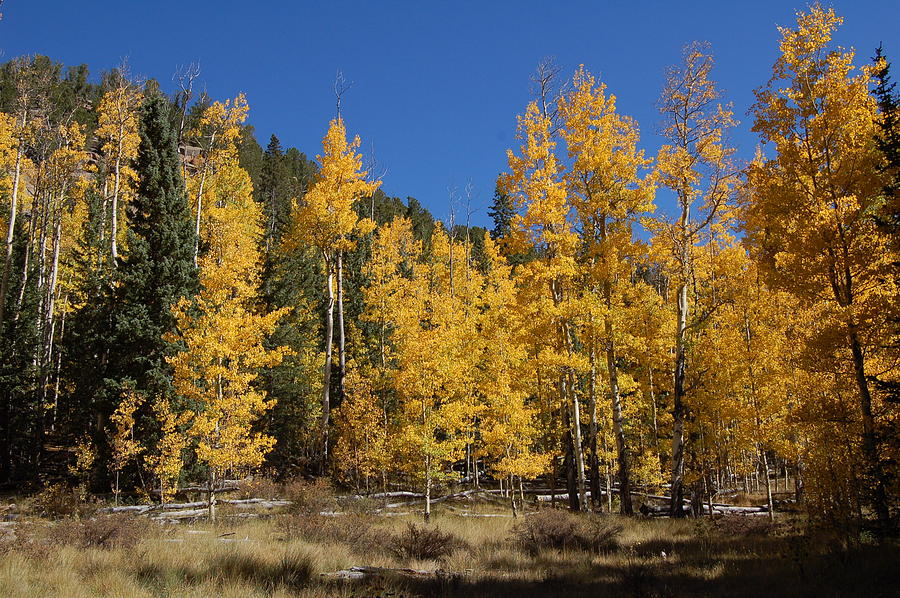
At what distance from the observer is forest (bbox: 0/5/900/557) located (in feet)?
32.5

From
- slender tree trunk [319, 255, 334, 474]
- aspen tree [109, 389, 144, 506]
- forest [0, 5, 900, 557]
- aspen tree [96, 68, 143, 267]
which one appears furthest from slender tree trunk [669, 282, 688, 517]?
aspen tree [96, 68, 143, 267]

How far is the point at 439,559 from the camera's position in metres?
10.5

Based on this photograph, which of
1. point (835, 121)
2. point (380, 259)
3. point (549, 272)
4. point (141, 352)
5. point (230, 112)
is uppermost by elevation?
point (230, 112)

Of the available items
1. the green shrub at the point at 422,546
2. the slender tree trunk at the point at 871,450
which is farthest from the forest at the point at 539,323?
the green shrub at the point at 422,546

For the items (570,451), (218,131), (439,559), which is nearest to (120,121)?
(218,131)

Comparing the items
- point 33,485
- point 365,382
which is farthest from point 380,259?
point 33,485

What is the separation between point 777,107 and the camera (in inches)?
415

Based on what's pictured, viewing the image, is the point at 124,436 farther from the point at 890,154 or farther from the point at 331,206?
the point at 890,154

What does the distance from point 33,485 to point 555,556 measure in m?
20.3

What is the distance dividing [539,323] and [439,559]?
7.34 m

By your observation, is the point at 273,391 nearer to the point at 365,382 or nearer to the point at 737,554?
the point at 365,382

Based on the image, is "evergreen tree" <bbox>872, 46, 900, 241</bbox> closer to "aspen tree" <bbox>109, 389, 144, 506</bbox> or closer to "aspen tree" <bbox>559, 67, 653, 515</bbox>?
"aspen tree" <bbox>559, 67, 653, 515</bbox>

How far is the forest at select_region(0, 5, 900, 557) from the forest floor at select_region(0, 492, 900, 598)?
1431 millimetres

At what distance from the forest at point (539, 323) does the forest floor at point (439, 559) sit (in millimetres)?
1431
